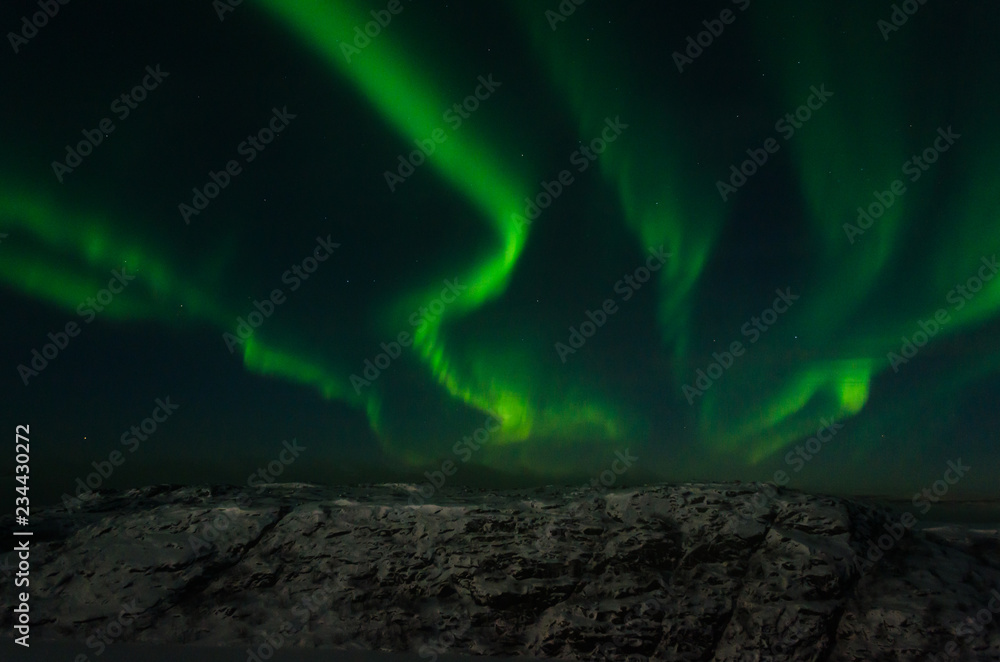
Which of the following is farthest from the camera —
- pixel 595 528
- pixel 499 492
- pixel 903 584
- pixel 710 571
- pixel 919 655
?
pixel 499 492

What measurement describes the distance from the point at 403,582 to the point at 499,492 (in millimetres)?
2049

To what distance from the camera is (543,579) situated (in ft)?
16.5

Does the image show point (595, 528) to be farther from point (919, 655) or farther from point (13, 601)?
point (13, 601)

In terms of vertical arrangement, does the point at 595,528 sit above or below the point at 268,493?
below

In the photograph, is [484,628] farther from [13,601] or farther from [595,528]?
[13,601]

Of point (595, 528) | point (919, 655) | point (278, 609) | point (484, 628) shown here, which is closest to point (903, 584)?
point (919, 655)

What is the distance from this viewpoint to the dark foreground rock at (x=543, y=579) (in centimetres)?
450

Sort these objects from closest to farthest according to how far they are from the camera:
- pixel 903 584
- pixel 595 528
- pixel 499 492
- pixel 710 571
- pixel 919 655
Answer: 1. pixel 919 655
2. pixel 903 584
3. pixel 710 571
4. pixel 595 528
5. pixel 499 492

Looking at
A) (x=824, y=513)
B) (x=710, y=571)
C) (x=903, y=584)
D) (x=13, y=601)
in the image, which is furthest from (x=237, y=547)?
(x=903, y=584)

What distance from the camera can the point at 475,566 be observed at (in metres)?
5.20

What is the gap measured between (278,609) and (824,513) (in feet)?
16.3

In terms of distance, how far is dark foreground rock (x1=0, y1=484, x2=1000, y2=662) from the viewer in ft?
14.8

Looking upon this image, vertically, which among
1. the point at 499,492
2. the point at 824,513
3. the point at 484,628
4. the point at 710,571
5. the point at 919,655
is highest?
the point at 499,492

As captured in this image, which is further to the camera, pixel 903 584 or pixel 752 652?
pixel 903 584
